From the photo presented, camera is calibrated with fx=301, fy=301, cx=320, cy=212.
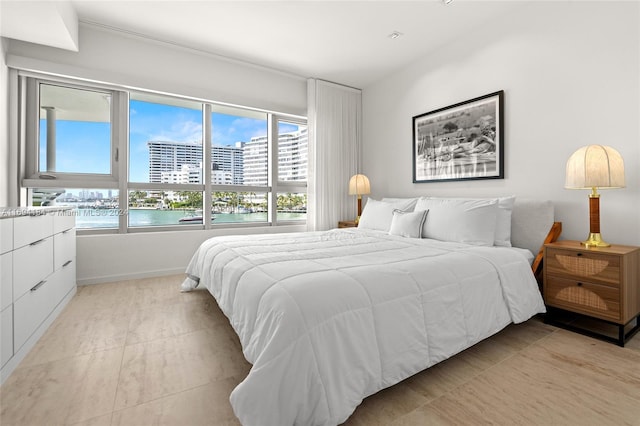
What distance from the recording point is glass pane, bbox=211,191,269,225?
162 inches

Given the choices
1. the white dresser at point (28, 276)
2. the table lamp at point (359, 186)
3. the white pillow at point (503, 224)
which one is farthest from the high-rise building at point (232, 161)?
the white pillow at point (503, 224)

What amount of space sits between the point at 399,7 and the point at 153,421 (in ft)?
11.6

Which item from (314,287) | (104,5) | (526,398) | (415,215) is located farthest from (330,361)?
(104,5)

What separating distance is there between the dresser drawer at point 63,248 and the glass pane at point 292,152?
2564 mm

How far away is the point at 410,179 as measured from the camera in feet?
13.1

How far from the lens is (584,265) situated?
207 centimetres

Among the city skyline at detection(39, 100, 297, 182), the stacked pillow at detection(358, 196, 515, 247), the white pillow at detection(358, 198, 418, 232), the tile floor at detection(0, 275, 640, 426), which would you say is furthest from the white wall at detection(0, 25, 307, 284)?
the stacked pillow at detection(358, 196, 515, 247)

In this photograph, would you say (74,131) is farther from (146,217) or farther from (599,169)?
(599,169)

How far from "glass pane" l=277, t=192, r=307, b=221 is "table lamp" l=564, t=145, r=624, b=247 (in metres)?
3.33

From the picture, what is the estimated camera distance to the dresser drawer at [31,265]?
1.72 metres

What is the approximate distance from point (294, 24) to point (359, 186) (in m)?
2.17

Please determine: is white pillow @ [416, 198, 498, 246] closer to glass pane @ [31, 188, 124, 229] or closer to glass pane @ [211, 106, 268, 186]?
glass pane @ [211, 106, 268, 186]

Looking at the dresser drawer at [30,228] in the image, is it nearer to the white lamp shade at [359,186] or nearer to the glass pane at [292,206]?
the glass pane at [292,206]

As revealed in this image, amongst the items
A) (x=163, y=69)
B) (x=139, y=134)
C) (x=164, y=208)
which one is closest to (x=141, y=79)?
(x=163, y=69)
